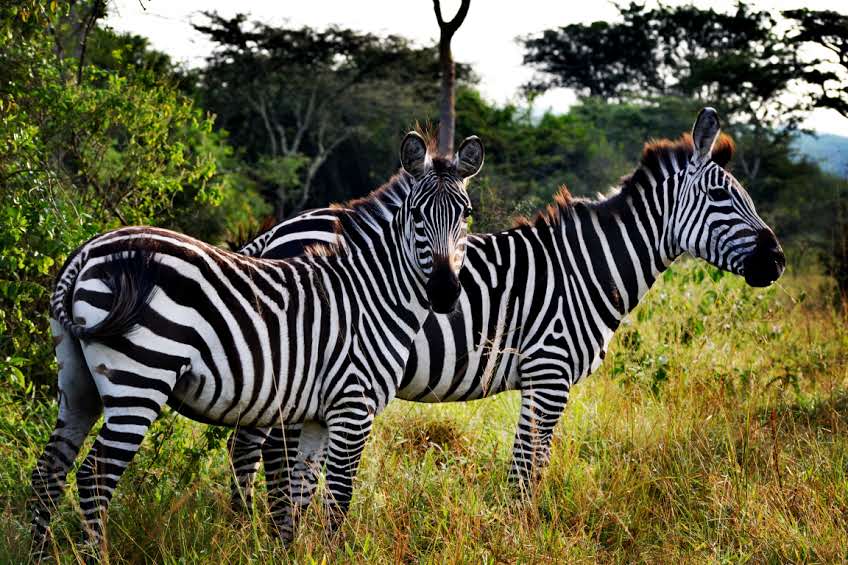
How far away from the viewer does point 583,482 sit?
16.3 ft

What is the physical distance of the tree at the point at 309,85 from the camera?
95.5ft

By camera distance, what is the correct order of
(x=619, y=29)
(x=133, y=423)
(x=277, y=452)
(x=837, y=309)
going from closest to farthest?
(x=133, y=423) → (x=277, y=452) → (x=837, y=309) → (x=619, y=29)

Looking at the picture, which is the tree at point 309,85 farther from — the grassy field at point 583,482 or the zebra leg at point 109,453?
the zebra leg at point 109,453

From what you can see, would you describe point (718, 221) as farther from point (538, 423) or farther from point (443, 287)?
point (443, 287)

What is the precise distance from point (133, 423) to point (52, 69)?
Result: 11.4 ft

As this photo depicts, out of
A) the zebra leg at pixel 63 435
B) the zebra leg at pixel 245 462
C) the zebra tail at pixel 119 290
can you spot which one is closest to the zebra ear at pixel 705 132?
the zebra leg at pixel 245 462

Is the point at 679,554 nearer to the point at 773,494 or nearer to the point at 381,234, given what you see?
the point at 773,494

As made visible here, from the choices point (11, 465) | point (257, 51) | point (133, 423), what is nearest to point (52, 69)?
point (11, 465)

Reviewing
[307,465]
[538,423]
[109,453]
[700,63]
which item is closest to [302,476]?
[307,465]

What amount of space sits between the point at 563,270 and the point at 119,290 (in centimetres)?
270

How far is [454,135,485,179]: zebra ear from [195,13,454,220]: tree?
81.0 ft

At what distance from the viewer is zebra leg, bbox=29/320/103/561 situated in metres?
3.69

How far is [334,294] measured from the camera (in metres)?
4.12

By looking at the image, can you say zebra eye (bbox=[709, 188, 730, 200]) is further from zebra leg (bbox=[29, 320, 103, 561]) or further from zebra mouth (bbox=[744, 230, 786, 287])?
zebra leg (bbox=[29, 320, 103, 561])
